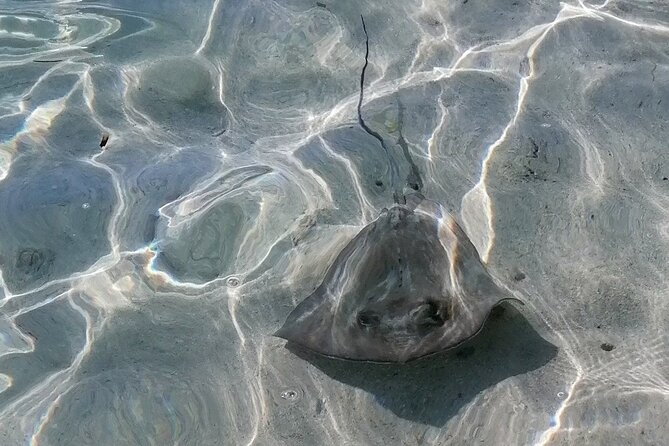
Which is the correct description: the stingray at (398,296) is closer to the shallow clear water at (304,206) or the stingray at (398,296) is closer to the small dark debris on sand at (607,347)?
the shallow clear water at (304,206)

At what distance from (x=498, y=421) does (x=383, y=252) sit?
1042 millimetres

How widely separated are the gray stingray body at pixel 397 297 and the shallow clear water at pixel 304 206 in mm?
274

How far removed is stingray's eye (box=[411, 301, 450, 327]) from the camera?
3086 mm

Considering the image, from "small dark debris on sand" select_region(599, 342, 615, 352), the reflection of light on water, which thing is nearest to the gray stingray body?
"small dark debris on sand" select_region(599, 342, 615, 352)

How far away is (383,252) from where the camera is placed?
3416 millimetres

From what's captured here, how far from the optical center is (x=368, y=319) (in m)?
3.12

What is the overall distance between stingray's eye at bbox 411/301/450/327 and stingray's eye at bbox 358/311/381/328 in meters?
0.18

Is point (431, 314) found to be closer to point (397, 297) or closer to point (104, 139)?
point (397, 297)

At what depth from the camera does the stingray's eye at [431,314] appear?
10.1ft

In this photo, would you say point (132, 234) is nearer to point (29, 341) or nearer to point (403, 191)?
point (29, 341)

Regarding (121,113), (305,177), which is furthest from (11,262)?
(305,177)

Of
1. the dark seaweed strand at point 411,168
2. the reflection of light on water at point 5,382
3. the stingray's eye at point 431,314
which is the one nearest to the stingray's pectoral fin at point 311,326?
the stingray's eye at point 431,314

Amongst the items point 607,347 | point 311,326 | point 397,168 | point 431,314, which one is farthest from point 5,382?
point 607,347

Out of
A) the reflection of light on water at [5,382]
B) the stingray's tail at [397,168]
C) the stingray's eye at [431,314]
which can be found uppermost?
the stingray's eye at [431,314]
